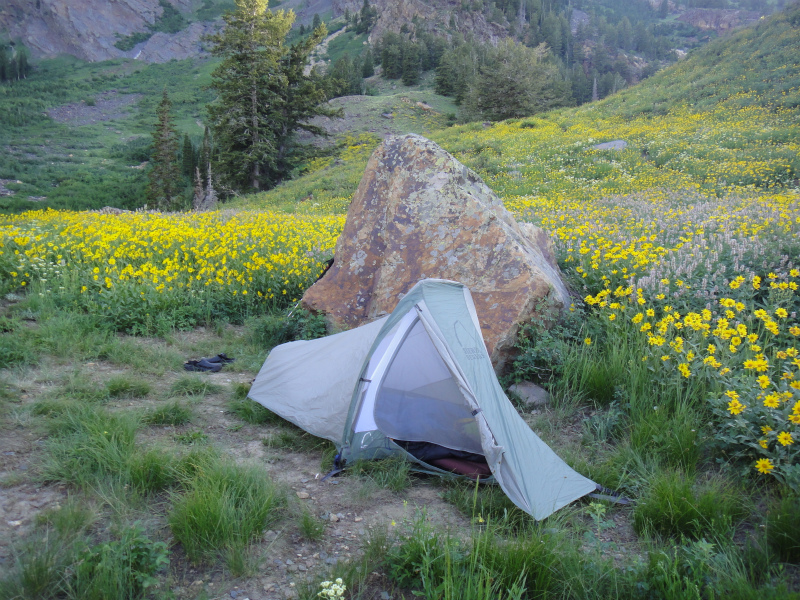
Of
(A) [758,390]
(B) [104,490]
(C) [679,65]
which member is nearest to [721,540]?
(A) [758,390]

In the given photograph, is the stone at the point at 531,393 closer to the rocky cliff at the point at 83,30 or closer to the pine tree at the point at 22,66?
the pine tree at the point at 22,66

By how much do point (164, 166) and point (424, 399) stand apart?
4857cm

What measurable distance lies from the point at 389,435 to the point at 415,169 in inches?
→ 143

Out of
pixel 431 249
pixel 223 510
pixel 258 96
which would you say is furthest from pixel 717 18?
pixel 223 510

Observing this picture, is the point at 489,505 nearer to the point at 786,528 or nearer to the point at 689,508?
the point at 689,508

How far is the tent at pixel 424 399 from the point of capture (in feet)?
11.6

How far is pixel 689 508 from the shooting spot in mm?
2836

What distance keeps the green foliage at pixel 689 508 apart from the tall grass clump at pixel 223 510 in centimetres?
A: 221

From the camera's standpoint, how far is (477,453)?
3756 millimetres

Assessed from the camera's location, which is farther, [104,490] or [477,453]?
[477,453]

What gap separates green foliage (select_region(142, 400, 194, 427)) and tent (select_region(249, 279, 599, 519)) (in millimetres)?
748

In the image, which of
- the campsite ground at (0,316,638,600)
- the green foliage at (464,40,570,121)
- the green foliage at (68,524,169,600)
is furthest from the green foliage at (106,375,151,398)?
the green foliage at (464,40,570,121)

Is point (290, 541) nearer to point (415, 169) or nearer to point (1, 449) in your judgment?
point (1, 449)

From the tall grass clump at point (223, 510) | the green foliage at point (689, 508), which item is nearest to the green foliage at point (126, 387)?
the tall grass clump at point (223, 510)
